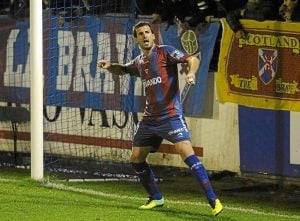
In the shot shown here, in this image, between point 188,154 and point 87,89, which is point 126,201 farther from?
point 87,89

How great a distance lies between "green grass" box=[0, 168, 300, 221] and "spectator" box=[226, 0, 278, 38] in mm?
2057

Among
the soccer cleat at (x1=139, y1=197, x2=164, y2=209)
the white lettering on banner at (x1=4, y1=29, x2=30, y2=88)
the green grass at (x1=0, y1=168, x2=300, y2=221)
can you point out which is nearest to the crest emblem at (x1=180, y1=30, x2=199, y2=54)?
the green grass at (x1=0, y1=168, x2=300, y2=221)

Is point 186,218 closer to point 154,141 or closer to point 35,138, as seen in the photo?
point 154,141

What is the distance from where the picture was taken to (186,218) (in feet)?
33.0

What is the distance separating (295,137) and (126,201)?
251cm

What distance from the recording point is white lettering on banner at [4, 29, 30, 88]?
607 inches

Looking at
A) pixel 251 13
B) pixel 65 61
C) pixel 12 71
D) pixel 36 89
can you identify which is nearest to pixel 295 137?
pixel 251 13

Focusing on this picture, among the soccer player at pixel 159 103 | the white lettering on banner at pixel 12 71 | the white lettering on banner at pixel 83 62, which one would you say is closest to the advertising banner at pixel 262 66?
the white lettering on banner at pixel 83 62

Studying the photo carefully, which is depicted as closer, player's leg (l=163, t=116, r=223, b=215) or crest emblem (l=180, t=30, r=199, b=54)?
player's leg (l=163, t=116, r=223, b=215)

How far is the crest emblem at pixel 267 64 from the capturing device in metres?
12.9

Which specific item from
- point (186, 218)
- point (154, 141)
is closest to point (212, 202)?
point (186, 218)

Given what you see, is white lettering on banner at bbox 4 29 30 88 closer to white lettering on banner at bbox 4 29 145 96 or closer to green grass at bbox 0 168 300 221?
white lettering on banner at bbox 4 29 145 96

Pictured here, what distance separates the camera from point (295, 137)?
1272cm

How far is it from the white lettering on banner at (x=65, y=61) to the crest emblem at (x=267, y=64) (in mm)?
3074
